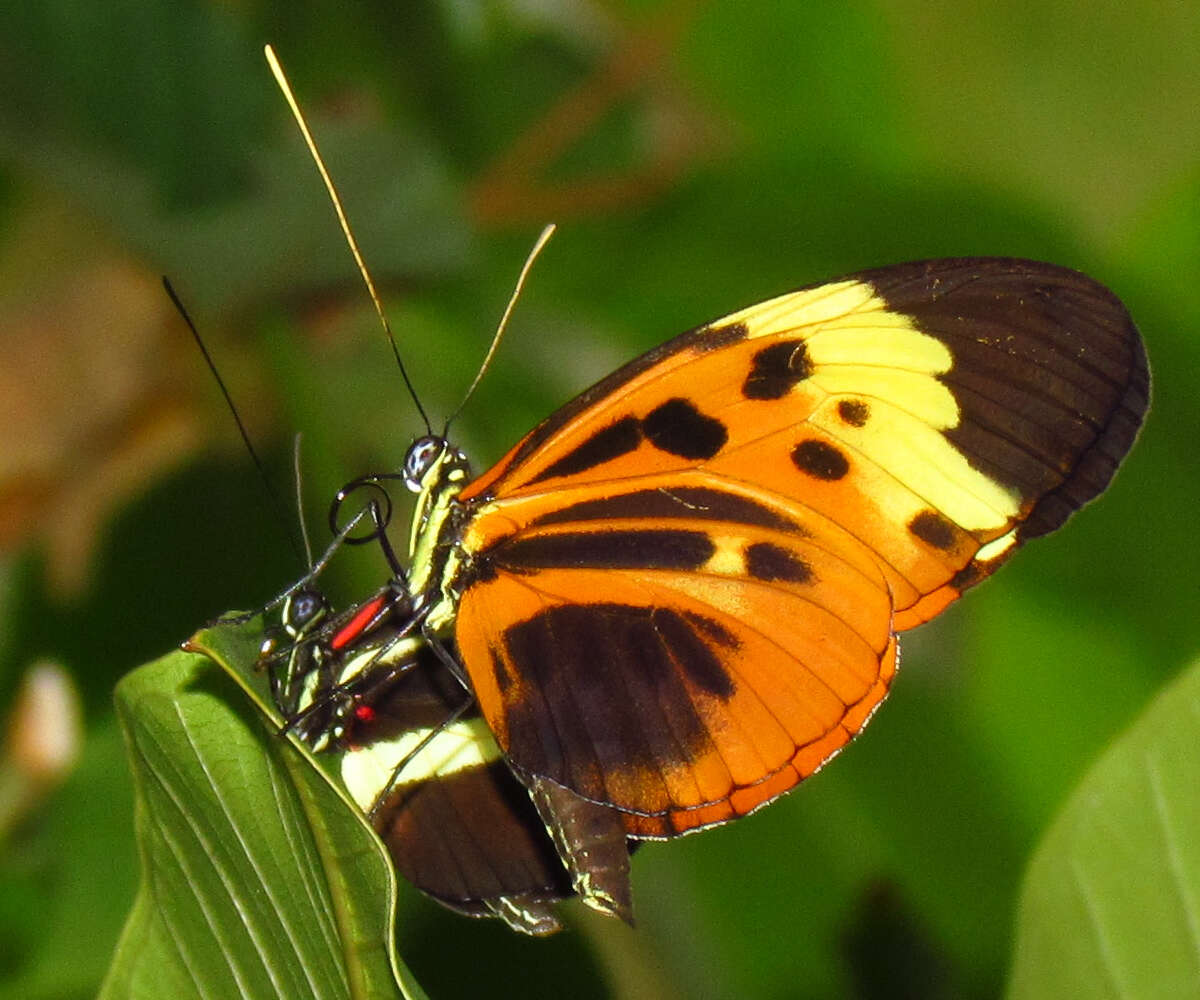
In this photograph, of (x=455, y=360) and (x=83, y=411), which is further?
(x=455, y=360)

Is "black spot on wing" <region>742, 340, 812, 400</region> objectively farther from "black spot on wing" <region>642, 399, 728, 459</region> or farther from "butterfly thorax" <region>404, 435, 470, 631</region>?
"butterfly thorax" <region>404, 435, 470, 631</region>

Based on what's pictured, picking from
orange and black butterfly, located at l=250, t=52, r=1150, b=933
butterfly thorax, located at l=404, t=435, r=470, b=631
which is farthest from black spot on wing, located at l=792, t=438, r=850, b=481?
butterfly thorax, located at l=404, t=435, r=470, b=631

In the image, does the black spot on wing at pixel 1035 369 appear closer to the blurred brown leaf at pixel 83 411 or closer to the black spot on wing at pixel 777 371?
the black spot on wing at pixel 777 371

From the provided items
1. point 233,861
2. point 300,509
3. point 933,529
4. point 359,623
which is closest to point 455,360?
point 300,509

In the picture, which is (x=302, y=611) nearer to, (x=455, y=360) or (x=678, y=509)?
(x=678, y=509)

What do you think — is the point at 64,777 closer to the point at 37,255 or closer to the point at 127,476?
the point at 127,476

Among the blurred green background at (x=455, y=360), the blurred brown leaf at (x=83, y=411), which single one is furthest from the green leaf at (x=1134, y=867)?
the blurred brown leaf at (x=83, y=411)

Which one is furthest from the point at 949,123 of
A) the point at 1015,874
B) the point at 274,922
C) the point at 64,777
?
the point at 274,922
